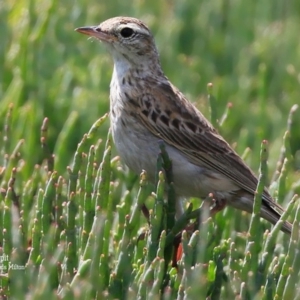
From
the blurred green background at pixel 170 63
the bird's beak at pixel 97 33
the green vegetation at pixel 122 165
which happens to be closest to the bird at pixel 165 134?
the bird's beak at pixel 97 33

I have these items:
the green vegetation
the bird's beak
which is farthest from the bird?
the green vegetation

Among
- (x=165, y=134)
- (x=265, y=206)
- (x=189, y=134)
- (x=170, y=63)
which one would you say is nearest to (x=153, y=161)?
(x=165, y=134)

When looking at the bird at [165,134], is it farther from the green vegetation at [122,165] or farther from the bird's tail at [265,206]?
the green vegetation at [122,165]

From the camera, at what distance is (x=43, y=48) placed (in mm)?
8289

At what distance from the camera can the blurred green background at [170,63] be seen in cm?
754

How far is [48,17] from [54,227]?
3.19 m

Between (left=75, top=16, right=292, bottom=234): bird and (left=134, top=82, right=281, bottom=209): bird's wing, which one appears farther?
(left=134, top=82, right=281, bottom=209): bird's wing

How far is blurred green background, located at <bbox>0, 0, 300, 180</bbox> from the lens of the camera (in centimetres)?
754

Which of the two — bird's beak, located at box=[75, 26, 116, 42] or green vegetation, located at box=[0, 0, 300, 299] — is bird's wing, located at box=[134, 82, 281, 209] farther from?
bird's beak, located at box=[75, 26, 116, 42]

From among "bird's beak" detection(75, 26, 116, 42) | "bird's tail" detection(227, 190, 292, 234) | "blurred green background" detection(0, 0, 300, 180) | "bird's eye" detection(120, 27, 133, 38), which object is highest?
"blurred green background" detection(0, 0, 300, 180)

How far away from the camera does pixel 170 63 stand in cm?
888

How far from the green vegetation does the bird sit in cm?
11

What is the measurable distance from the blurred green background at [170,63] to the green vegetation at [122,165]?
0.01m

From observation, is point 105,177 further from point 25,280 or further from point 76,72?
point 76,72
